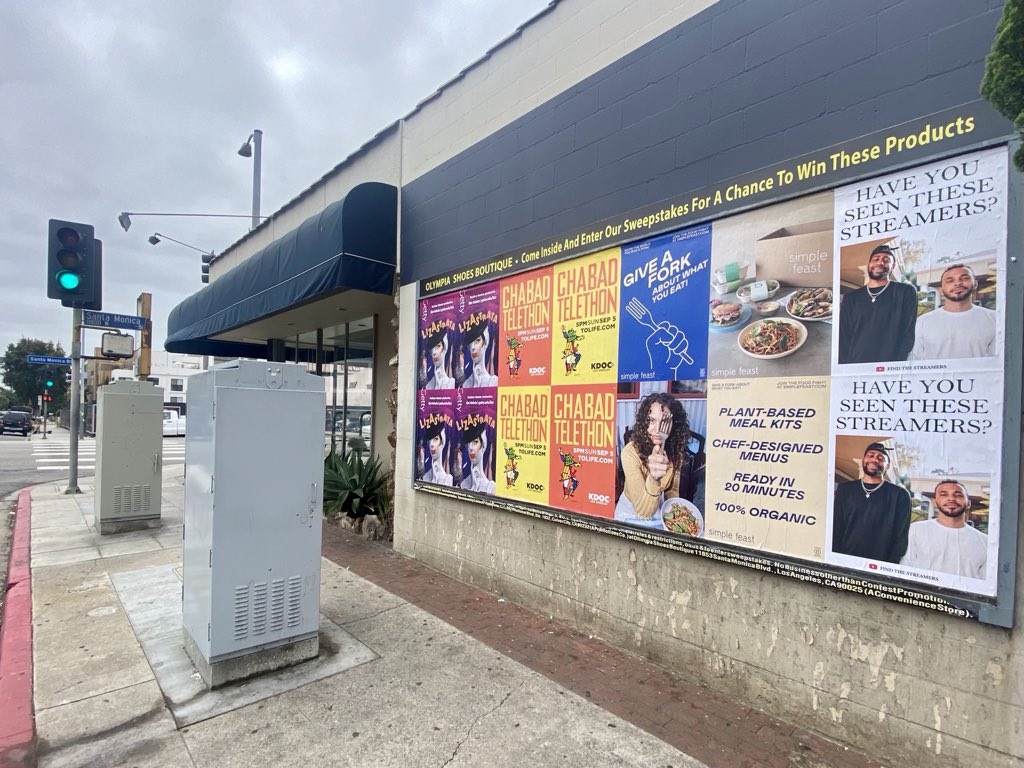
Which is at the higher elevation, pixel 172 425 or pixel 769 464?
pixel 769 464

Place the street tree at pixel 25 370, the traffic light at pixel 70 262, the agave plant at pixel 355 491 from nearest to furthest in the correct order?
1. the agave plant at pixel 355 491
2. the traffic light at pixel 70 262
3. the street tree at pixel 25 370

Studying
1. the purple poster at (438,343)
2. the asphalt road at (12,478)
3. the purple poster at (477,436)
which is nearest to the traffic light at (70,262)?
the asphalt road at (12,478)

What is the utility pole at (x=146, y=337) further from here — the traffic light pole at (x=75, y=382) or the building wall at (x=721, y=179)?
the building wall at (x=721, y=179)

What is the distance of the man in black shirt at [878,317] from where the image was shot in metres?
2.93

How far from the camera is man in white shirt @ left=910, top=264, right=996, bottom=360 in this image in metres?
2.71

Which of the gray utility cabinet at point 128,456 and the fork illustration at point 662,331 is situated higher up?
the fork illustration at point 662,331

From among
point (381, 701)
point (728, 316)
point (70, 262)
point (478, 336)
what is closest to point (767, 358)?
point (728, 316)

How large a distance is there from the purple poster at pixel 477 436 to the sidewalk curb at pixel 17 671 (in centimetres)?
358

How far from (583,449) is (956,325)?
8.54 feet

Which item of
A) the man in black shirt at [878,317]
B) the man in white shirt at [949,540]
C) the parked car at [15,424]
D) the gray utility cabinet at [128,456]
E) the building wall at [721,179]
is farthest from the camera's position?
the parked car at [15,424]

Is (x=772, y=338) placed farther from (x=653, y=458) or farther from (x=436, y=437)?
(x=436, y=437)

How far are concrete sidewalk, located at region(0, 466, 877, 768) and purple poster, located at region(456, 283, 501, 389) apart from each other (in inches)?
87.1

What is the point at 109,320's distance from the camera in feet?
33.4

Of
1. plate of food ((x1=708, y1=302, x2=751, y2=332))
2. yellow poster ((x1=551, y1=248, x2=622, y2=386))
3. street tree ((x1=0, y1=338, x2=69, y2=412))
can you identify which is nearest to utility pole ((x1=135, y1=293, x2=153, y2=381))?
yellow poster ((x1=551, y1=248, x2=622, y2=386))
